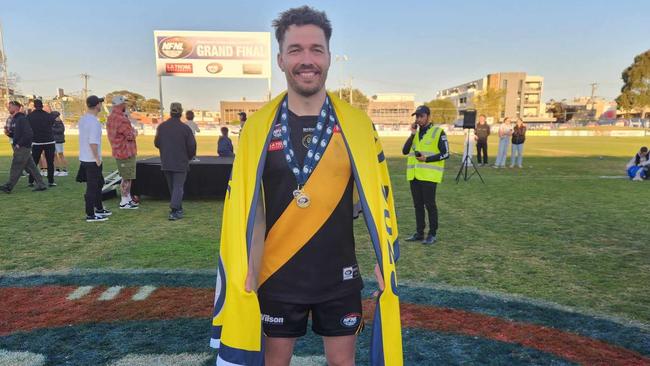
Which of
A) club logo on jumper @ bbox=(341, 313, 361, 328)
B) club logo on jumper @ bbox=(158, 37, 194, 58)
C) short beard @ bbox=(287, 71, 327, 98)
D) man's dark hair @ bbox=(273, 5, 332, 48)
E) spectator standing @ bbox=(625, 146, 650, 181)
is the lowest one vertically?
spectator standing @ bbox=(625, 146, 650, 181)

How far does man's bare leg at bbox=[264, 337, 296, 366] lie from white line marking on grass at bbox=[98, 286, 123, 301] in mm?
3032

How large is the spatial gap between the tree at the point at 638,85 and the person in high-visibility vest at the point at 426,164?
79.6m

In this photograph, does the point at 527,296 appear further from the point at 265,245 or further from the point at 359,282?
the point at 265,245

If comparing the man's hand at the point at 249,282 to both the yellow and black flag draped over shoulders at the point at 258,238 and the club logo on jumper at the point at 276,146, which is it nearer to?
the yellow and black flag draped over shoulders at the point at 258,238

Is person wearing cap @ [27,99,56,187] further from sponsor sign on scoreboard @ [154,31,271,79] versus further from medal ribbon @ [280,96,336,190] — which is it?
sponsor sign on scoreboard @ [154,31,271,79]

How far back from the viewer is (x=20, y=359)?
3.10m

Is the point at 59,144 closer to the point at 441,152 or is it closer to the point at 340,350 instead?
the point at 441,152

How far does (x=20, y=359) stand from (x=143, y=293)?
1324 mm

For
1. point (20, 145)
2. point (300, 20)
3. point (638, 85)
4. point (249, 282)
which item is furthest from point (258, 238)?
point (638, 85)

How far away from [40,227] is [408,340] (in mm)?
6581

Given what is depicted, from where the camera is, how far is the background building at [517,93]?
114m

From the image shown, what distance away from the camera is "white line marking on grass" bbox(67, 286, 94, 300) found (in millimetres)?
4270

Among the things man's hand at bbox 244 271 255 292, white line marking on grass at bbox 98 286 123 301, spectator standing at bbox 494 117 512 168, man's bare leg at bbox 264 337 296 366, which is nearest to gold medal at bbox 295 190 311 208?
man's hand at bbox 244 271 255 292

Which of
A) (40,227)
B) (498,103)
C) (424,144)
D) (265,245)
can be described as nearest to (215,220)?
(40,227)
